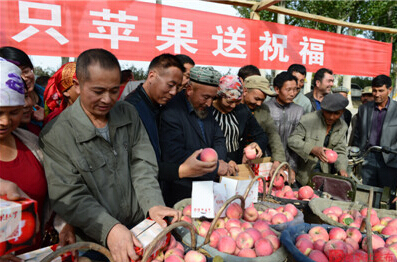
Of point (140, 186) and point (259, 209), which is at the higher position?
point (140, 186)

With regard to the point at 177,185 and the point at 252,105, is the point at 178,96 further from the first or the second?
the point at 252,105

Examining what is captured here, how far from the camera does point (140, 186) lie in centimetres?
161

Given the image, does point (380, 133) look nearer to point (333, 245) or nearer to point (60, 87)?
point (333, 245)

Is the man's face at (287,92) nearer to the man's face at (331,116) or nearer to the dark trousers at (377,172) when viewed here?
the man's face at (331,116)

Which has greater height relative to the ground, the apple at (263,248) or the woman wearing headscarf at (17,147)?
the woman wearing headscarf at (17,147)

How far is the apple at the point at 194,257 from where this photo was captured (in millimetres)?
1476

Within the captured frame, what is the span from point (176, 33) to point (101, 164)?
3.43 meters

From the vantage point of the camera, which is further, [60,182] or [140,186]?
[140,186]

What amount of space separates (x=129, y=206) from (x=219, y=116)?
1461mm

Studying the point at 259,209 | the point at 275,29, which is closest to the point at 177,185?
the point at 259,209

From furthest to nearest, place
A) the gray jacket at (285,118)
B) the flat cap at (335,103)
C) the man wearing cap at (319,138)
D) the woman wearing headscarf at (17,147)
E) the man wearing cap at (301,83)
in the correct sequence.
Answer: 1. the man wearing cap at (301,83)
2. the gray jacket at (285,118)
3. the man wearing cap at (319,138)
4. the flat cap at (335,103)
5. the woman wearing headscarf at (17,147)

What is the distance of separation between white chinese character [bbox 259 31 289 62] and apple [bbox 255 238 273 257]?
14.1 ft

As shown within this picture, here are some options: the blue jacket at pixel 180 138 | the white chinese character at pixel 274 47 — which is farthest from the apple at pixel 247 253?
the white chinese character at pixel 274 47

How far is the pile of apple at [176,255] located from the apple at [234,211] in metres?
0.52
